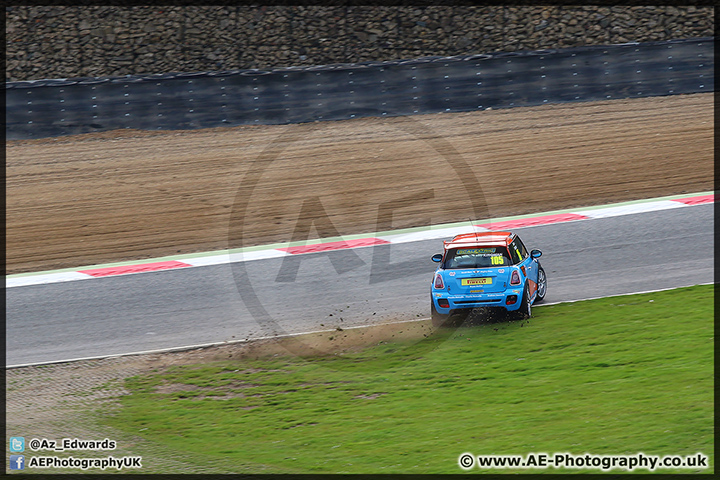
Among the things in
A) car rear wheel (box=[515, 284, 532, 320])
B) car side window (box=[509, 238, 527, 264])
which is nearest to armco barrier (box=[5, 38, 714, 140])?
car side window (box=[509, 238, 527, 264])

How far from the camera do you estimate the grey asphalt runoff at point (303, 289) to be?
38.4 ft

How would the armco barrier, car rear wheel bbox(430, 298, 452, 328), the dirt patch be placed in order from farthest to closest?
the armco barrier → the dirt patch → car rear wheel bbox(430, 298, 452, 328)

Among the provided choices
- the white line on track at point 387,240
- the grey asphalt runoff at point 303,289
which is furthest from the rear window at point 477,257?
the white line on track at point 387,240

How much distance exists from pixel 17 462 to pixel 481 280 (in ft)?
18.5

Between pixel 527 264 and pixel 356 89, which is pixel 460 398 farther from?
pixel 356 89

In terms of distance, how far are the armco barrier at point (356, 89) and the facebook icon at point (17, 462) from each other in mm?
15086

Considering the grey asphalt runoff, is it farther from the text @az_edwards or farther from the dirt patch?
the text @az_edwards

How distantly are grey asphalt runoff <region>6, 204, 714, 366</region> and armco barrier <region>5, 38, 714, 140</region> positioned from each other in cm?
798

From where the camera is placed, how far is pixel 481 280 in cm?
1054

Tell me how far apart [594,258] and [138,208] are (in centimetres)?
958

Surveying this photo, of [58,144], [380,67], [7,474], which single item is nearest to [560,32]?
[380,67]

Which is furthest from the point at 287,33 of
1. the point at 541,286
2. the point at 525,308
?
the point at 525,308

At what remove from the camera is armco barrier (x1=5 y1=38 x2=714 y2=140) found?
851 inches

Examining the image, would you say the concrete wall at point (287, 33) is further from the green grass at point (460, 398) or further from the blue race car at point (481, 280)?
the green grass at point (460, 398)
